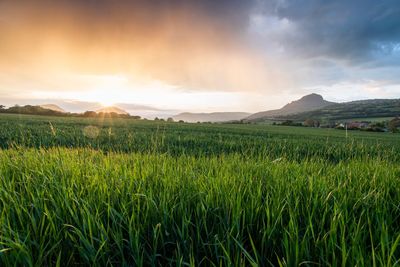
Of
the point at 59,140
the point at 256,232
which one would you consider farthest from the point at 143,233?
the point at 59,140

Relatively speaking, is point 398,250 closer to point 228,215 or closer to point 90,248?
point 228,215

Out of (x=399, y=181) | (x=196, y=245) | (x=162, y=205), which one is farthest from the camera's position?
(x=399, y=181)

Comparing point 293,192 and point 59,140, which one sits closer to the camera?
point 293,192

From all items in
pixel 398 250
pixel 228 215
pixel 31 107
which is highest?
pixel 31 107

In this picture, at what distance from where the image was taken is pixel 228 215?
5.51 feet

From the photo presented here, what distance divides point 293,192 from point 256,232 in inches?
28.7

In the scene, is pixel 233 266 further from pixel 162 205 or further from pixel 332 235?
pixel 162 205

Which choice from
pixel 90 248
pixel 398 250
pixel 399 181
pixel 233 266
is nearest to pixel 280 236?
pixel 233 266

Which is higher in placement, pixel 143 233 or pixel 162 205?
pixel 162 205

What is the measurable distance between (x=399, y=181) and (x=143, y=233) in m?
2.94

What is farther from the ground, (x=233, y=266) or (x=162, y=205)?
(x=162, y=205)

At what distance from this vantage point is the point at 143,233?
149 cm

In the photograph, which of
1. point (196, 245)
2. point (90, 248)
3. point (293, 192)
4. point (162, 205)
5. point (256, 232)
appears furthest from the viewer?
point (293, 192)

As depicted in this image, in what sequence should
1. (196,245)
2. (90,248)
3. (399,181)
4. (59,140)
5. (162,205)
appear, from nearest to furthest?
(90,248)
(196,245)
(162,205)
(399,181)
(59,140)
